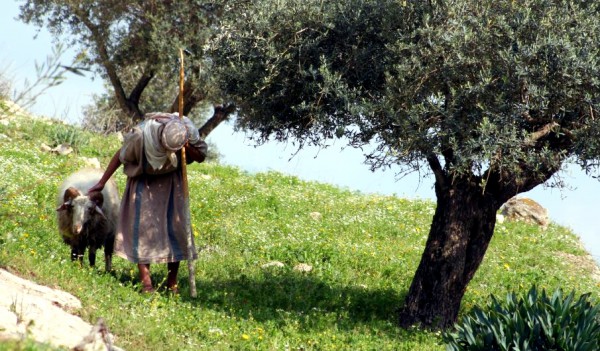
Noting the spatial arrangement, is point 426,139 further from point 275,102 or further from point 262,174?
point 262,174

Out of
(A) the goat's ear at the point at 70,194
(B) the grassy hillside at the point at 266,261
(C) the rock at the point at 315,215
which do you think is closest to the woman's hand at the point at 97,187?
(A) the goat's ear at the point at 70,194

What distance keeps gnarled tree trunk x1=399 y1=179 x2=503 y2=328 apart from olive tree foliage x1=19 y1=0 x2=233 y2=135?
632 inches

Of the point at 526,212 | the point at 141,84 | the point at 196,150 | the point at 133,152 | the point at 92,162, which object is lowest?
the point at 92,162

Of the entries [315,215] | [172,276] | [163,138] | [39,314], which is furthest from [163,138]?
[315,215]

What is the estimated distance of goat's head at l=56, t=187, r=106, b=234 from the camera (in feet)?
42.7

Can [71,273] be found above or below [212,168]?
below

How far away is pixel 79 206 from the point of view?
1309 centimetres

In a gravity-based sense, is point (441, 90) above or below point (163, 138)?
above

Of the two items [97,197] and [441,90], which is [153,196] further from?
[441,90]

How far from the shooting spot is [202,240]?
18.1 meters

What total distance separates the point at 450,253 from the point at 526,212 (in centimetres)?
1099

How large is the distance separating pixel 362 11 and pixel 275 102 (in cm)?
226

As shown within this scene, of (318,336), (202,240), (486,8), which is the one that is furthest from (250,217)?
(486,8)

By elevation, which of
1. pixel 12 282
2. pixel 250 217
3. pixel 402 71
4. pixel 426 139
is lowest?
pixel 12 282
